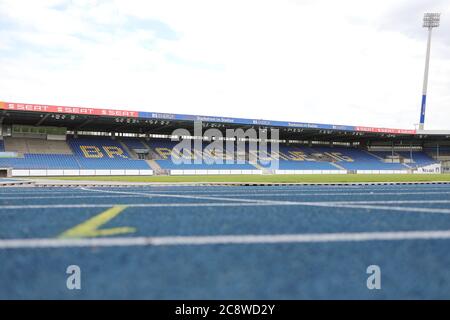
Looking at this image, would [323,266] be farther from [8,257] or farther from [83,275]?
[8,257]

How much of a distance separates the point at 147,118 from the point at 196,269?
3683cm

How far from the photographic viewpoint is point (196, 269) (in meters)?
2.18

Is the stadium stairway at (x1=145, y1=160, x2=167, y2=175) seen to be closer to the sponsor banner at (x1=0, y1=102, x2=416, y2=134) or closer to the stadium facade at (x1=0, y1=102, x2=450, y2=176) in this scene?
the stadium facade at (x1=0, y1=102, x2=450, y2=176)

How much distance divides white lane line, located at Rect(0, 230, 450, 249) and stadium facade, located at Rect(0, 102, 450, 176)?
33110mm

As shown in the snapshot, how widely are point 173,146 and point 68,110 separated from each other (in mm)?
15020

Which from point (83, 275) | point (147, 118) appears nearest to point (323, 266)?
point (83, 275)

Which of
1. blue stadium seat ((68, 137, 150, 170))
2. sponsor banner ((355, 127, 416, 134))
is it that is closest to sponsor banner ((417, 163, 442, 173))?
sponsor banner ((355, 127, 416, 134))

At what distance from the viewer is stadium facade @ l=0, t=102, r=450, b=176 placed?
35.2m

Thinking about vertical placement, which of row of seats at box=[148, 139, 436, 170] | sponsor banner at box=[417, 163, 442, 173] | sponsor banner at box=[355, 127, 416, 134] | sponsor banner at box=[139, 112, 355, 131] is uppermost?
sponsor banner at box=[139, 112, 355, 131]

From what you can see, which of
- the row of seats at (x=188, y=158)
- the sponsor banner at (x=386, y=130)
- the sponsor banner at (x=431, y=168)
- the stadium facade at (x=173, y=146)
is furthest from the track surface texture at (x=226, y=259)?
the sponsor banner at (x=431, y=168)

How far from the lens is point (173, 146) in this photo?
46.2 m

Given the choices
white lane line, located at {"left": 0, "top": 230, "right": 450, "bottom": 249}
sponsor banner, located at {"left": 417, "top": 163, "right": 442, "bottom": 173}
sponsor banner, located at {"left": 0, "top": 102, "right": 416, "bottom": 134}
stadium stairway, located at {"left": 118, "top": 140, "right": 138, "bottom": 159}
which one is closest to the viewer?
white lane line, located at {"left": 0, "top": 230, "right": 450, "bottom": 249}

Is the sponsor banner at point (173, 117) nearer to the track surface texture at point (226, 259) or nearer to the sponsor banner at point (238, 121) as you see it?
the sponsor banner at point (238, 121)

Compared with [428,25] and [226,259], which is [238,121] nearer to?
[226,259]
